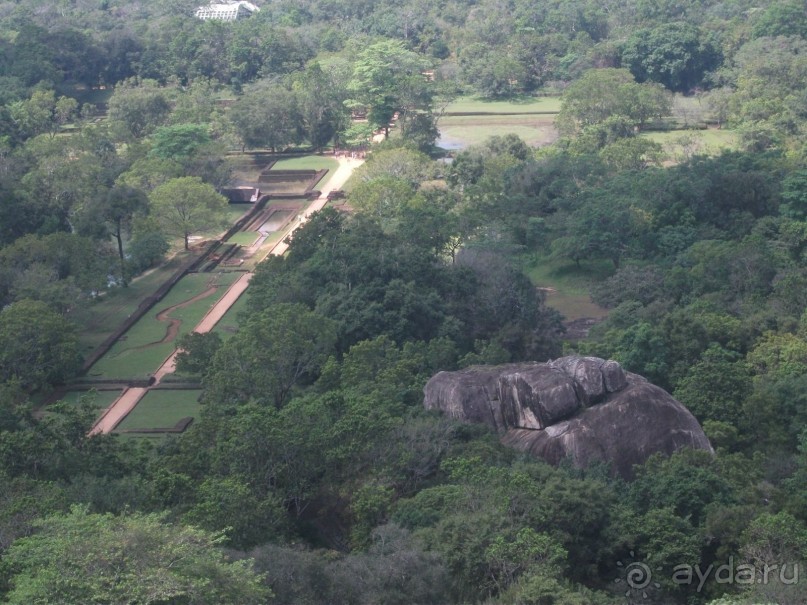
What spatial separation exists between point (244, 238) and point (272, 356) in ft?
65.3

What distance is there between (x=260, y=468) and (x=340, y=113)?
137 ft

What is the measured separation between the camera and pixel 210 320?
38500mm

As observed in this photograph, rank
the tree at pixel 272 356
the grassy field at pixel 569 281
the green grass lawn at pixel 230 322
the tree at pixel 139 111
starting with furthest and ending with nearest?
the tree at pixel 139 111 → the grassy field at pixel 569 281 → the green grass lawn at pixel 230 322 → the tree at pixel 272 356

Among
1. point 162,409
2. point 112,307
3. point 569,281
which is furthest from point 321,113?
point 162,409

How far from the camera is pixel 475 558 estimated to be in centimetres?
1983

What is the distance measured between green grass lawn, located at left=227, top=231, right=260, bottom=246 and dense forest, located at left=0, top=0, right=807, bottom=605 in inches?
83.8

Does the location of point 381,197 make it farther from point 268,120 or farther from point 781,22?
point 781,22

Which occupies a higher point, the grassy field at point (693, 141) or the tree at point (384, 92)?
the tree at point (384, 92)

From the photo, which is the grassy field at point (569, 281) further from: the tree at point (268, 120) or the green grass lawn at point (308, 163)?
the tree at point (268, 120)

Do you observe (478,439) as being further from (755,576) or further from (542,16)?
(542,16)

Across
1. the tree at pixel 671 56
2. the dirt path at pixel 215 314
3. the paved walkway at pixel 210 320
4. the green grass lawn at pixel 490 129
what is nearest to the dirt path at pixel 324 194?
the paved walkway at pixel 210 320

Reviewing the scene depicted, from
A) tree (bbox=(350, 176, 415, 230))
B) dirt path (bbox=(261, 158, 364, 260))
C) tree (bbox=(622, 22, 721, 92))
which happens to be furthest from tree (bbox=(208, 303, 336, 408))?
tree (bbox=(622, 22, 721, 92))

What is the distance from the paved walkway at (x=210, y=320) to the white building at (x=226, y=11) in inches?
1719

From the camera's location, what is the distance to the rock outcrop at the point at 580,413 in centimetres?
2467
